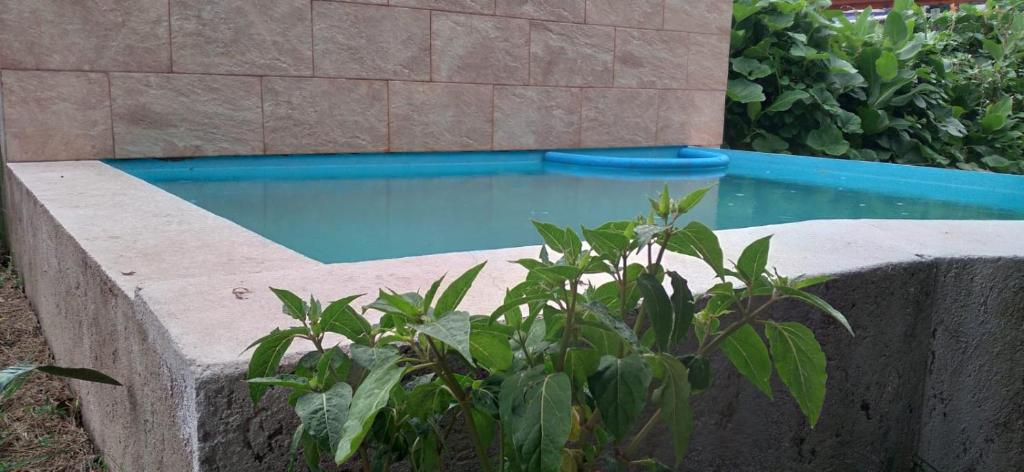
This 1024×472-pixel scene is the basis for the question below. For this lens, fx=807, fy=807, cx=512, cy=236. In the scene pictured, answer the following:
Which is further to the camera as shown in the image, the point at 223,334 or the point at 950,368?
the point at 950,368

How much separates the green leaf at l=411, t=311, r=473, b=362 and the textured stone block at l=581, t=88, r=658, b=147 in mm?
5191

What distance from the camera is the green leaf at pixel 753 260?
80cm

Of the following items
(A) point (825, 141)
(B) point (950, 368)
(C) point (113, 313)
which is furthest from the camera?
(A) point (825, 141)

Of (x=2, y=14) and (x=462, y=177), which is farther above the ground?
(x=2, y=14)

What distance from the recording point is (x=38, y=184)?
8.46 ft

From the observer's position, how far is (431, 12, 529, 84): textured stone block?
5.12 m

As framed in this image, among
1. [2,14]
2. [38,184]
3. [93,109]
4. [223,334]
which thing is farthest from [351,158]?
[223,334]

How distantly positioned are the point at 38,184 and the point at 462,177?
2.65m

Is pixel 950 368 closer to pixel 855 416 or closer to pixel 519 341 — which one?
pixel 855 416

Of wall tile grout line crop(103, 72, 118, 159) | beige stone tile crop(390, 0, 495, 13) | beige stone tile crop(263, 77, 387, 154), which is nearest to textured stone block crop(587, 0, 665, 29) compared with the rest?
beige stone tile crop(390, 0, 495, 13)

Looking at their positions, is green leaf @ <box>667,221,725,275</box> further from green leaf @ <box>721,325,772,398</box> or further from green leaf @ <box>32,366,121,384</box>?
green leaf @ <box>32,366,121,384</box>

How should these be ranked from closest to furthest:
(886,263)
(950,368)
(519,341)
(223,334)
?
(519,341) → (223,334) → (886,263) → (950,368)

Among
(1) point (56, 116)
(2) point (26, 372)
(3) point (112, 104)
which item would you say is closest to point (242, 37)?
(3) point (112, 104)

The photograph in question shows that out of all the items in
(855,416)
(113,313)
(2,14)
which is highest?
(2,14)
